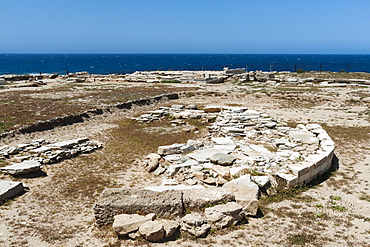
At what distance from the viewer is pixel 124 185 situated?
29.3ft

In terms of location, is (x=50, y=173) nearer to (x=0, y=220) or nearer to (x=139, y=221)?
(x=0, y=220)

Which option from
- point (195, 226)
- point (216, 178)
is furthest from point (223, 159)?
point (195, 226)

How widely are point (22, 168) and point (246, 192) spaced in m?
6.85

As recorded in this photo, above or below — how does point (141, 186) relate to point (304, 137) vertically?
below

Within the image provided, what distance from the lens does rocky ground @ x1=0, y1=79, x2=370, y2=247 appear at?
6059mm

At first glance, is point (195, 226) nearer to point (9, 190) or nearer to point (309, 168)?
point (309, 168)

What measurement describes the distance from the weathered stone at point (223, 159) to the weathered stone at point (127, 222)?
387cm

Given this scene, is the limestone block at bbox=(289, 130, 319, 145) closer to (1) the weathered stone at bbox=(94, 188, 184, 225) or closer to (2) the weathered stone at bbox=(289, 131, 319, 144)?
(2) the weathered stone at bbox=(289, 131, 319, 144)

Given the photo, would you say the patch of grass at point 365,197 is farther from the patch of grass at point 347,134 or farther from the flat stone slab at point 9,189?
the flat stone slab at point 9,189

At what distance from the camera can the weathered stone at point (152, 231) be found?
5797 millimetres

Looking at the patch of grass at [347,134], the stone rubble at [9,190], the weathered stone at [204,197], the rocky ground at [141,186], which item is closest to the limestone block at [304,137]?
the rocky ground at [141,186]

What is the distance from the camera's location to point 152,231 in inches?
228

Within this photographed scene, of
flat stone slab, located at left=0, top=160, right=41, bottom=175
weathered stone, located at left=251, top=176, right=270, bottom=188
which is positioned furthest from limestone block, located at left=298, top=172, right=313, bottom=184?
flat stone slab, located at left=0, top=160, right=41, bottom=175

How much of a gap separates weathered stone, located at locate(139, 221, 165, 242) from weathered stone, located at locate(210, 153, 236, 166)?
13.7ft
